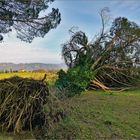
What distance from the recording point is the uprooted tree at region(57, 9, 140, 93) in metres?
18.9

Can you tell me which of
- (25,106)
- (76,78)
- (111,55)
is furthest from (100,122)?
(111,55)

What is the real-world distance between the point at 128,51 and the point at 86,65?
2527 millimetres

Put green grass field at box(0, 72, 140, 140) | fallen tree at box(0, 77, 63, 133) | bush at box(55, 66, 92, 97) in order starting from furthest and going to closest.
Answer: bush at box(55, 66, 92, 97) < green grass field at box(0, 72, 140, 140) < fallen tree at box(0, 77, 63, 133)

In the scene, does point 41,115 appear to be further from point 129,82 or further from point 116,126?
point 129,82

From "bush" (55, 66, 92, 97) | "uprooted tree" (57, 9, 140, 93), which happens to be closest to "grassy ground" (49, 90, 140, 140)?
"bush" (55, 66, 92, 97)

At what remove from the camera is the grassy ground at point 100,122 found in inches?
347

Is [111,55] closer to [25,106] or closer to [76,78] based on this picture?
[76,78]

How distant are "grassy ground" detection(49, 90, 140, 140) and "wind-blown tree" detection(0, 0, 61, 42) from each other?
6.54m

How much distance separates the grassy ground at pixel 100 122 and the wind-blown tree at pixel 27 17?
258 inches

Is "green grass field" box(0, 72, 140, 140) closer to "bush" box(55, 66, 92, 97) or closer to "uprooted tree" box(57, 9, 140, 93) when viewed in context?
"bush" box(55, 66, 92, 97)

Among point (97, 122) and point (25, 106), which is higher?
point (25, 106)

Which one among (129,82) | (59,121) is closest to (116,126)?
(59,121)

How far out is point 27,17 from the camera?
60.1ft

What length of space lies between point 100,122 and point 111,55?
31.2ft
